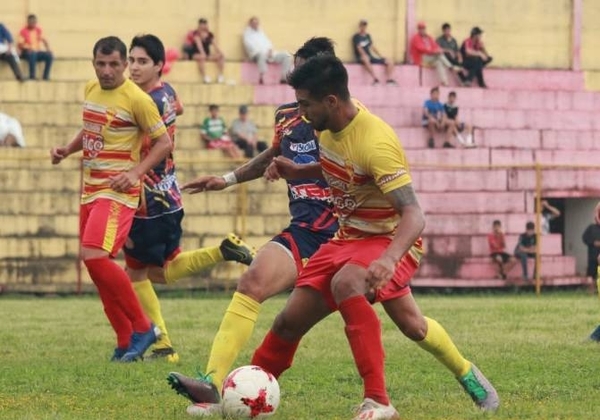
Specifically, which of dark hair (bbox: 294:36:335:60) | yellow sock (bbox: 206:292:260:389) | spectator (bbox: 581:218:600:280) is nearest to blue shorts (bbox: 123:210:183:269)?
dark hair (bbox: 294:36:335:60)

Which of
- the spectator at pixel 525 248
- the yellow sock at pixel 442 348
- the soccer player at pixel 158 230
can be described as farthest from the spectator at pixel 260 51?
the yellow sock at pixel 442 348

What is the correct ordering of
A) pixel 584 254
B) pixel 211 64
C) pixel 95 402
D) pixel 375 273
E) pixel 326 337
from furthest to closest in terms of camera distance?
pixel 211 64 → pixel 584 254 → pixel 326 337 → pixel 95 402 → pixel 375 273

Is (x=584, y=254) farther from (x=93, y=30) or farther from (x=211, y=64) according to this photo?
(x=93, y=30)

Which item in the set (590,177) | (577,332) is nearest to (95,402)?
(577,332)

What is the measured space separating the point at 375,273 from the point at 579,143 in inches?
→ 826

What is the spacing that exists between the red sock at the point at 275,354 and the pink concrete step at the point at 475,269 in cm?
1532

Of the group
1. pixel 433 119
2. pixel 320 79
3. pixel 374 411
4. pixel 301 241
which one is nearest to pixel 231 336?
pixel 301 241

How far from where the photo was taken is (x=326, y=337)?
13680 mm

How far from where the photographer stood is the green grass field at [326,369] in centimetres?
866

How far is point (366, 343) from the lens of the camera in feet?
26.0

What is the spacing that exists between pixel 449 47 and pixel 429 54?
1.36 ft

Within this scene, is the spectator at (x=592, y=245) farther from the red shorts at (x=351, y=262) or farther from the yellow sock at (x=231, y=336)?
the red shorts at (x=351, y=262)

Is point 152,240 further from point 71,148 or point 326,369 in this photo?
point 326,369

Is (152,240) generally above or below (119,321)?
above
